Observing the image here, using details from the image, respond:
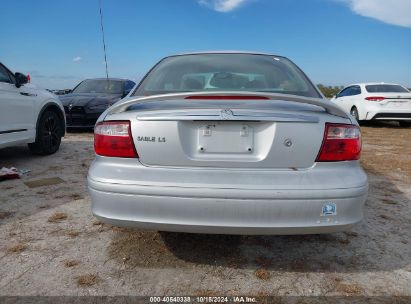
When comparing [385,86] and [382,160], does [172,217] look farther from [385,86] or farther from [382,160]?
[385,86]

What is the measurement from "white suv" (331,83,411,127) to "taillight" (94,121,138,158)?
9.09m

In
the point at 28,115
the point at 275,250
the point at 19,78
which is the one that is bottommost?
the point at 275,250

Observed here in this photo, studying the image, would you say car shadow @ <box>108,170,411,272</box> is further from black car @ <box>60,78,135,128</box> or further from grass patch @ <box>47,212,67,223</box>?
black car @ <box>60,78,135,128</box>

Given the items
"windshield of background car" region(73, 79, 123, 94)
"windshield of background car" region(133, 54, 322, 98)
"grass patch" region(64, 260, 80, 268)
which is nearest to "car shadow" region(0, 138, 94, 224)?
"grass patch" region(64, 260, 80, 268)

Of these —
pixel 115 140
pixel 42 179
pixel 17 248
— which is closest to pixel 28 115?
pixel 42 179

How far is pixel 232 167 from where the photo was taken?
2232mm

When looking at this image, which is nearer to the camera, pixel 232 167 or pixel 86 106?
pixel 232 167

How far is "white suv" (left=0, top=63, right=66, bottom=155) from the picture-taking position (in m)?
5.19

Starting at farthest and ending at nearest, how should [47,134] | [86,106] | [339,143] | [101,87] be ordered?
[101,87], [86,106], [47,134], [339,143]

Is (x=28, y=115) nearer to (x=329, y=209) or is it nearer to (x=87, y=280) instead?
(x=87, y=280)

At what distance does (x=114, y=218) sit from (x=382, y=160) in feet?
17.4

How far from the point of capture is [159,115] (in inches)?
89.0

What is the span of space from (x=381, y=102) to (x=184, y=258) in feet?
32.8

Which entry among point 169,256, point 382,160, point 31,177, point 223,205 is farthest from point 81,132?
point 223,205
